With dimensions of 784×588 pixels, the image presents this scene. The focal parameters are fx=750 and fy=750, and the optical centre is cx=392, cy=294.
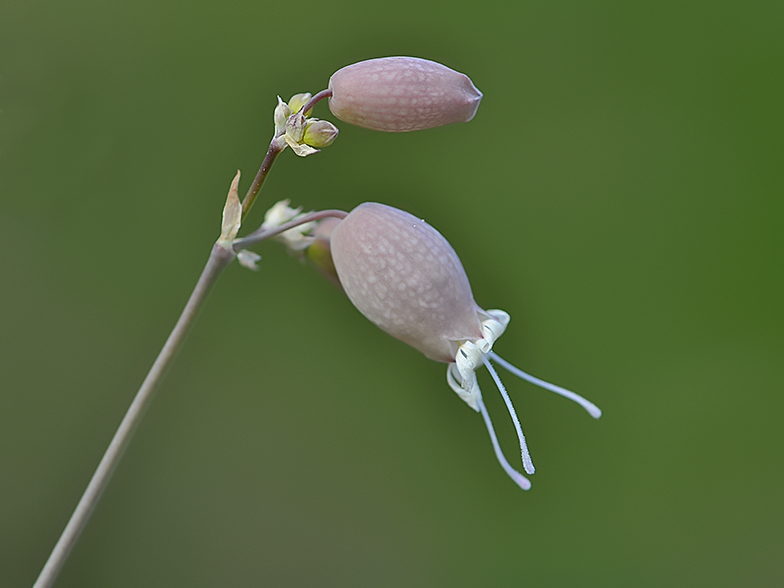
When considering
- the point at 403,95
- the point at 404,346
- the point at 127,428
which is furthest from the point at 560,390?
the point at 404,346

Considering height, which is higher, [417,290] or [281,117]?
[281,117]

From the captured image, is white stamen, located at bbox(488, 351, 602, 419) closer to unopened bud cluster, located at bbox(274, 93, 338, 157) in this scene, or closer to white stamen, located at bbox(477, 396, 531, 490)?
white stamen, located at bbox(477, 396, 531, 490)

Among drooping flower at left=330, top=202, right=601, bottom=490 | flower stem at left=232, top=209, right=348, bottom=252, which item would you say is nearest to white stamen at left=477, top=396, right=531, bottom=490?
drooping flower at left=330, top=202, right=601, bottom=490

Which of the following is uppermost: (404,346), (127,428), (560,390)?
(560,390)

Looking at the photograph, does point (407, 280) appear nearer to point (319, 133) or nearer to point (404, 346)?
point (319, 133)

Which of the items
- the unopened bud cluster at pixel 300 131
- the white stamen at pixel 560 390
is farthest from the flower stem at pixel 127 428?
the white stamen at pixel 560 390

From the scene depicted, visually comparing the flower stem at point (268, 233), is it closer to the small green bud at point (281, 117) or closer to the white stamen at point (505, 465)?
the small green bud at point (281, 117)
